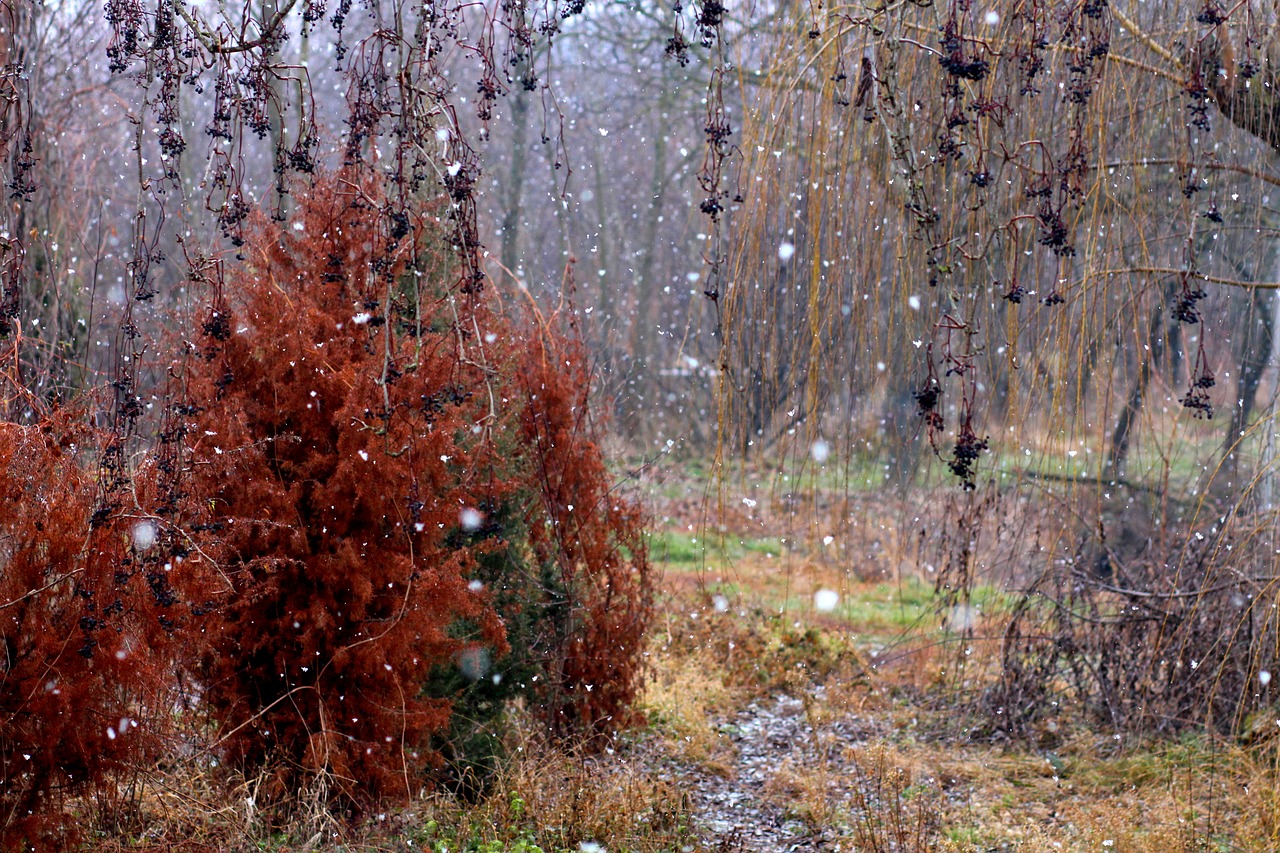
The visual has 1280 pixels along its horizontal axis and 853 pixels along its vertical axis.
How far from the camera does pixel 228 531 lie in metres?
3.78

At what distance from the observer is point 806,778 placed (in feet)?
18.0

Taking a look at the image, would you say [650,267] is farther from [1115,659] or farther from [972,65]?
[972,65]

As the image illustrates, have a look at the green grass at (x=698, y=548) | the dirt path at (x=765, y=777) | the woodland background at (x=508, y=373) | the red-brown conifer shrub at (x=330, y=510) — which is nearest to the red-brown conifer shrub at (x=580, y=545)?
the woodland background at (x=508, y=373)

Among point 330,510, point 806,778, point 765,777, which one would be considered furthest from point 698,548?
point 330,510

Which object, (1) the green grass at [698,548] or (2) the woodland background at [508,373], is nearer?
(2) the woodland background at [508,373]

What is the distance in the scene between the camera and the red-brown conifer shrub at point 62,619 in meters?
3.11

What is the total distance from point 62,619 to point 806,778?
3.56 metres

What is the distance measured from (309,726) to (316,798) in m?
0.28

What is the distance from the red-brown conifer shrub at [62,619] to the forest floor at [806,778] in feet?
1.34

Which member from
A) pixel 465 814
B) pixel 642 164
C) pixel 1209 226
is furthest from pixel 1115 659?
pixel 642 164

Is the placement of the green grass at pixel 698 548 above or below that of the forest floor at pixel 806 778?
below

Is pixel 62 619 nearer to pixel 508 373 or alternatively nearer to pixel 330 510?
pixel 330 510

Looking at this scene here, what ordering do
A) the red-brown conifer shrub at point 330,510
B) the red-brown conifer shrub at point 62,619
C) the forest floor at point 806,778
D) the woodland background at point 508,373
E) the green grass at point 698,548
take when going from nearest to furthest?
1. the woodland background at point 508,373
2. the red-brown conifer shrub at point 62,619
3. the red-brown conifer shrub at point 330,510
4. the forest floor at point 806,778
5. the green grass at point 698,548

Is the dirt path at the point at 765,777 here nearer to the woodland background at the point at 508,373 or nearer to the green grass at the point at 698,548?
the woodland background at the point at 508,373
